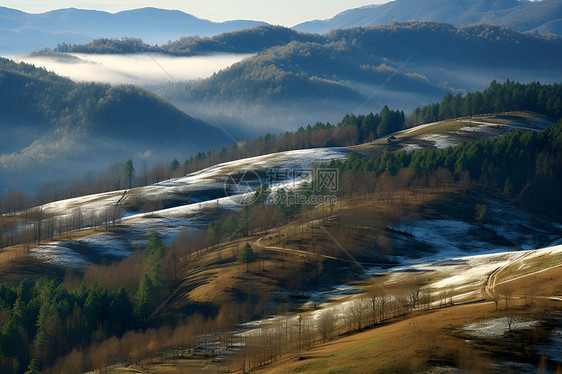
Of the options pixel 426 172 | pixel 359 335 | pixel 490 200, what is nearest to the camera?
pixel 359 335

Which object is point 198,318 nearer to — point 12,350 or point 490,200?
point 12,350

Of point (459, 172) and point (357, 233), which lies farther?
point (459, 172)

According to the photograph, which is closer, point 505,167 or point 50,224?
point 50,224

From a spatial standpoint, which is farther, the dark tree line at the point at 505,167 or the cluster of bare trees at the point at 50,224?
the dark tree line at the point at 505,167

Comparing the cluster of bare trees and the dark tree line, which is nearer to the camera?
the cluster of bare trees

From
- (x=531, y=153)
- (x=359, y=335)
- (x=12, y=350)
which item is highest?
(x=531, y=153)

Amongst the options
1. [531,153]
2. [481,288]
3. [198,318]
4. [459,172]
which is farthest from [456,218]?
[198,318]

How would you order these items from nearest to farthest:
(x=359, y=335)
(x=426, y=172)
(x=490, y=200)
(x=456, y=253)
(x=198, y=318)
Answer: (x=359, y=335) < (x=198, y=318) < (x=456, y=253) < (x=490, y=200) < (x=426, y=172)

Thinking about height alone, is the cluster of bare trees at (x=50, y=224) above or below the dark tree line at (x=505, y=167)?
below

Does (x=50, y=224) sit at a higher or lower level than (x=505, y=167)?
lower

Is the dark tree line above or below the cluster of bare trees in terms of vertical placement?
above

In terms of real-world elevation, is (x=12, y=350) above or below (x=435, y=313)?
below
